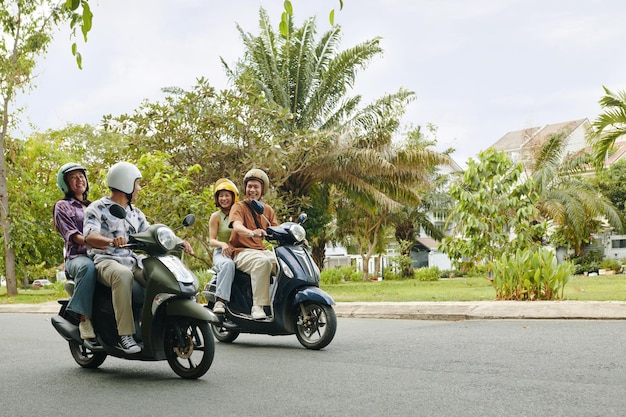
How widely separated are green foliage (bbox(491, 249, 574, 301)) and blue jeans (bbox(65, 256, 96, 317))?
25.6 feet

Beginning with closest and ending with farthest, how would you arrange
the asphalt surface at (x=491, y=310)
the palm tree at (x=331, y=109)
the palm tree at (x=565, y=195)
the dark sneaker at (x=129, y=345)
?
the dark sneaker at (x=129, y=345), the asphalt surface at (x=491, y=310), the palm tree at (x=331, y=109), the palm tree at (x=565, y=195)

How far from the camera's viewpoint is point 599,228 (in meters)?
43.4

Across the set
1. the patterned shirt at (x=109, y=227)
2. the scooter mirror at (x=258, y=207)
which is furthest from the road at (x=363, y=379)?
the scooter mirror at (x=258, y=207)

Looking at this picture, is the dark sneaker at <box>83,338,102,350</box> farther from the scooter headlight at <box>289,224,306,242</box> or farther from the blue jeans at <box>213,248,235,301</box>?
the scooter headlight at <box>289,224,306,242</box>

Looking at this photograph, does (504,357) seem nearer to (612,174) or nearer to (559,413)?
(559,413)

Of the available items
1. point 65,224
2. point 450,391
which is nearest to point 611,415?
point 450,391

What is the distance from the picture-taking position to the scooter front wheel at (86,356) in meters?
6.80

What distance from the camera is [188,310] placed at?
5.79 m

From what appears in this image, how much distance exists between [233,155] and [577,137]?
45.7m

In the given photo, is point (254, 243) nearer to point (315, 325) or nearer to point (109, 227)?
point (315, 325)

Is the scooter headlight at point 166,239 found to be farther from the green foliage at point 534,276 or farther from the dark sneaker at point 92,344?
the green foliage at point 534,276

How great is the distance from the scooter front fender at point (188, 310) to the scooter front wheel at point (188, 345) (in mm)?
80

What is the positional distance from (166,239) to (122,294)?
0.58 meters

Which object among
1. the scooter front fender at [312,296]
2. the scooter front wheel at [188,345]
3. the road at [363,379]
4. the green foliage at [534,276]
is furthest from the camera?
the green foliage at [534,276]
